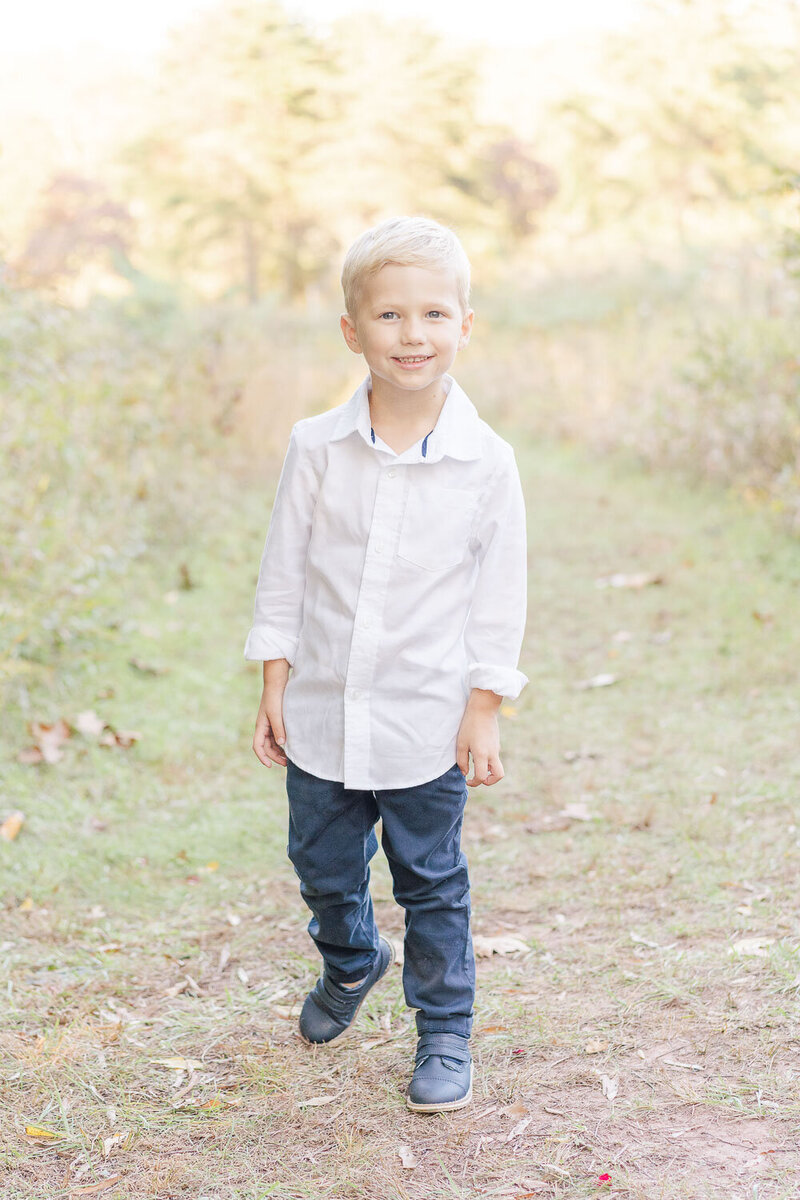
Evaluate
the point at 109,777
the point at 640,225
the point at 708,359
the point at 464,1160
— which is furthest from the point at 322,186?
the point at 464,1160

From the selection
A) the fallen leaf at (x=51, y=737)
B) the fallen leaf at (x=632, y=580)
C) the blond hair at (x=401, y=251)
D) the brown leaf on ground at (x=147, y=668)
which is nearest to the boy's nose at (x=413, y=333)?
the blond hair at (x=401, y=251)

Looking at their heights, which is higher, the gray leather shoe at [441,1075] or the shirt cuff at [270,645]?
the shirt cuff at [270,645]

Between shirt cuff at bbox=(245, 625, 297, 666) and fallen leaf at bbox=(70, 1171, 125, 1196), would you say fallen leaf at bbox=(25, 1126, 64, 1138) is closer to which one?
fallen leaf at bbox=(70, 1171, 125, 1196)

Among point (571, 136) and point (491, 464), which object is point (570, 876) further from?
point (571, 136)

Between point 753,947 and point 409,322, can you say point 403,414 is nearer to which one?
point 409,322

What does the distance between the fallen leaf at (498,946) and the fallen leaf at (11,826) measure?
1.50 meters

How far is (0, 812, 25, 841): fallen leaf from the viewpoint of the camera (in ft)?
11.1

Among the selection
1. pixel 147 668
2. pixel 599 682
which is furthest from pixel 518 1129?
pixel 147 668

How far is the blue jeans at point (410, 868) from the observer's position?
214 cm

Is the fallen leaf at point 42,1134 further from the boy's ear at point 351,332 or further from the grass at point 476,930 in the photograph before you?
the boy's ear at point 351,332

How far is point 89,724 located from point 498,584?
2453 mm

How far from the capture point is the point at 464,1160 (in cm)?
203

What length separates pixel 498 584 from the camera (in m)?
2.12

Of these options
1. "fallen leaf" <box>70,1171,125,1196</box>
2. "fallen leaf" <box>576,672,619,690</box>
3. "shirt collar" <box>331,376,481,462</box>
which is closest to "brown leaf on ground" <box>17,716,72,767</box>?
"fallen leaf" <box>70,1171,125,1196</box>
